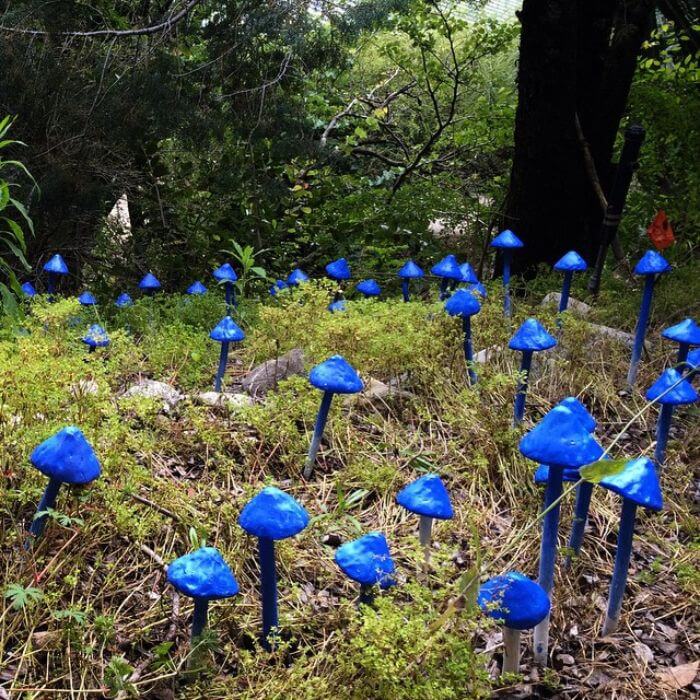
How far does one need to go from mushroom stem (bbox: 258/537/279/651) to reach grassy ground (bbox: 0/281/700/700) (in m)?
0.06

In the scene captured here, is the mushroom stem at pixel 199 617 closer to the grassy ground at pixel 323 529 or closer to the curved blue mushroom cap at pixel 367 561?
the grassy ground at pixel 323 529

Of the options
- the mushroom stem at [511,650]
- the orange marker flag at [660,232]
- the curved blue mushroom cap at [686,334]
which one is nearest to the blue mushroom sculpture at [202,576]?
the mushroom stem at [511,650]

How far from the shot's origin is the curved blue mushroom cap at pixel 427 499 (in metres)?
2.23

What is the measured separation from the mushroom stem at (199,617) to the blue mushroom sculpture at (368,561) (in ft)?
1.23

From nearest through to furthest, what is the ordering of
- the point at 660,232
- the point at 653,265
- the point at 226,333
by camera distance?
the point at 226,333, the point at 653,265, the point at 660,232

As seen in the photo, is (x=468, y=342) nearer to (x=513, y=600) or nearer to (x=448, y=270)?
(x=448, y=270)

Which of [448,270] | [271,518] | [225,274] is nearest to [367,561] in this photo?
[271,518]

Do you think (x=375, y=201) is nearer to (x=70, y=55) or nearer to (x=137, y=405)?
(x=70, y=55)

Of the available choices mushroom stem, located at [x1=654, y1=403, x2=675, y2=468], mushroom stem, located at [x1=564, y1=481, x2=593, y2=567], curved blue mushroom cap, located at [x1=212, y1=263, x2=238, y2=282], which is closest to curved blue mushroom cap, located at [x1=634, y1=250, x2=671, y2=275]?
mushroom stem, located at [x1=654, y1=403, x2=675, y2=468]

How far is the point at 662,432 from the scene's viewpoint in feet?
10.6

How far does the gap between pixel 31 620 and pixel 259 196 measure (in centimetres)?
580

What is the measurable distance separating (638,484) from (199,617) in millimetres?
1231

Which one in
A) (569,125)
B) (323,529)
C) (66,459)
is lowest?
(323,529)

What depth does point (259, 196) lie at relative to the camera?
7414 mm
